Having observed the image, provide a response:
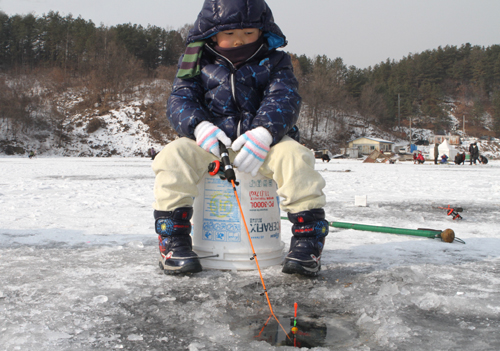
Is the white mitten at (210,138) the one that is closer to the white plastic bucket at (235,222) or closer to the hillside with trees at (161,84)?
the white plastic bucket at (235,222)

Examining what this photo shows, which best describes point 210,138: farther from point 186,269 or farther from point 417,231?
point 417,231

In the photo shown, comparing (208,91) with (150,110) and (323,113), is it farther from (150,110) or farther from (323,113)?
(323,113)

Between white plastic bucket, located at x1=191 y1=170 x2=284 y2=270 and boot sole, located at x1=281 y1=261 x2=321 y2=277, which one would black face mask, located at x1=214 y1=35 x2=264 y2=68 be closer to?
white plastic bucket, located at x1=191 y1=170 x2=284 y2=270

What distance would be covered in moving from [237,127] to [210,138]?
0.26 metres

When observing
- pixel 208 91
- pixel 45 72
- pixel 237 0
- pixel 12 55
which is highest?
pixel 12 55

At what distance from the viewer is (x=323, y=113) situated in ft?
218

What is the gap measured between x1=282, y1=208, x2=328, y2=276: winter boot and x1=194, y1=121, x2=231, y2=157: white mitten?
0.53 metres

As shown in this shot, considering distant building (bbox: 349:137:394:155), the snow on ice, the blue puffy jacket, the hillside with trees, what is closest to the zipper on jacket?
the blue puffy jacket

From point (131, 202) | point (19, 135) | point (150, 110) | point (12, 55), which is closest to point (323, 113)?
point (150, 110)

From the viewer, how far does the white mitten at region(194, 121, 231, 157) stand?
2104 millimetres

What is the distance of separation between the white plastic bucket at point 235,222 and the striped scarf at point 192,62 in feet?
2.16

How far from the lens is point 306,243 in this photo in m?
2.04

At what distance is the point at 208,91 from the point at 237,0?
21.4 inches

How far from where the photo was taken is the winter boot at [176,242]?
1.99m
